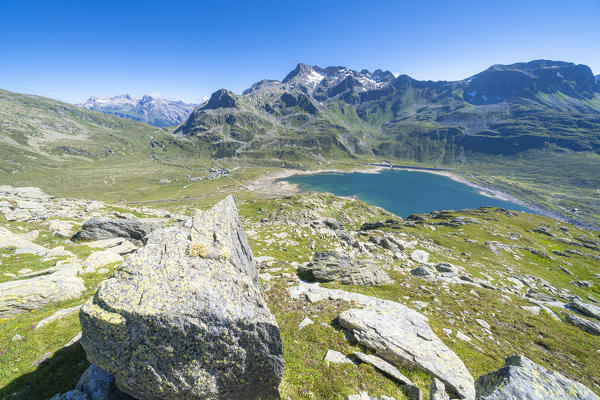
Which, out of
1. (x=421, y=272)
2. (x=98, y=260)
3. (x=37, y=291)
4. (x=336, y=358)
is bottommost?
(x=421, y=272)

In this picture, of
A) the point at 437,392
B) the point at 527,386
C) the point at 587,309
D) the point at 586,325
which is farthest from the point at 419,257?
the point at 437,392

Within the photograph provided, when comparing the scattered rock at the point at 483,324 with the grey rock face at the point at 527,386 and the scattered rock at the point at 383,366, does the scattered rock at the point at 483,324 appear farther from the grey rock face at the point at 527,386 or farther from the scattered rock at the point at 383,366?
the scattered rock at the point at 383,366

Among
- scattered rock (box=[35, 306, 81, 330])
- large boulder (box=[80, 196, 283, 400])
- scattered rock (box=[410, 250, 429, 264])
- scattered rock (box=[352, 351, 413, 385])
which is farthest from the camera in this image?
scattered rock (box=[410, 250, 429, 264])

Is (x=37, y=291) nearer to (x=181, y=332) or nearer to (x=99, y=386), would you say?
(x=99, y=386)

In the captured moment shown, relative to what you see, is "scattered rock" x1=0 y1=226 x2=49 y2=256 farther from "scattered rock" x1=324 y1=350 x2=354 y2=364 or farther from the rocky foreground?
"scattered rock" x1=324 y1=350 x2=354 y2=364

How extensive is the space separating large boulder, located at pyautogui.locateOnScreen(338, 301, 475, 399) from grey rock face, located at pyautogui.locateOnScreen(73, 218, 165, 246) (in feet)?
85.9

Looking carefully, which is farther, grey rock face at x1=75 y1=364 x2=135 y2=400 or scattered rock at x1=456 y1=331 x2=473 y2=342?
scattered rock at x1=456 y1=331 x2=473 y2=342

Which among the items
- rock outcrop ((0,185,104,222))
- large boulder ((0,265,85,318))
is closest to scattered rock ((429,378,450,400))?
large boulder ((0,265,85,318))

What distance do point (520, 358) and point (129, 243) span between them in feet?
114

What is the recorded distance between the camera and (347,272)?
22188 mm

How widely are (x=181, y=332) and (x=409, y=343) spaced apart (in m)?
12.6

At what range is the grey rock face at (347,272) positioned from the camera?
21.4 metres

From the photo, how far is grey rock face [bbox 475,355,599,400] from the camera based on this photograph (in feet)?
27.1

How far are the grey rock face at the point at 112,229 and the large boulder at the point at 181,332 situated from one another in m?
21.2
